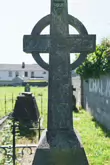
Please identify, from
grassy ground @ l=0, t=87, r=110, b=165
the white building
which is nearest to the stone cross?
grassy ground @ l=0, t=87, r=110, b=165

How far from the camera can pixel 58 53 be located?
13.3ft

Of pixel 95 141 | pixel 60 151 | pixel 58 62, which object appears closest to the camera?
pixel 60 151

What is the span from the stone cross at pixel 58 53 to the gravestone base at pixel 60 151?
12cm

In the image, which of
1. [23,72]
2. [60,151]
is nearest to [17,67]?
[23,72]

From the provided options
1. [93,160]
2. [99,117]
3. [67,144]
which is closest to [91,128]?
[99,117]

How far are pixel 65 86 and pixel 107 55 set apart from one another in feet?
20.6

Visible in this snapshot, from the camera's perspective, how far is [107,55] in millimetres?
10094

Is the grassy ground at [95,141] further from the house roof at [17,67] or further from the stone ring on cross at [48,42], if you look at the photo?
the house roof at [17,67]

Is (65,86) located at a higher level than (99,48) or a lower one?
lower

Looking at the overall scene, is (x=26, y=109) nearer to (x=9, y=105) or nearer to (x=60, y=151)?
(x=60, y=151)

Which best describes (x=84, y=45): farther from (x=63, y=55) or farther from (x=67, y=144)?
(x=67, y=144)

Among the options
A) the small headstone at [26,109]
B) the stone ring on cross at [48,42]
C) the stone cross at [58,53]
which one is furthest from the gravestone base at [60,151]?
the small headstone at [26,109]

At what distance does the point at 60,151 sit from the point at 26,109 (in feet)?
23.7

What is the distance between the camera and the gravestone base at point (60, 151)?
388 cm
